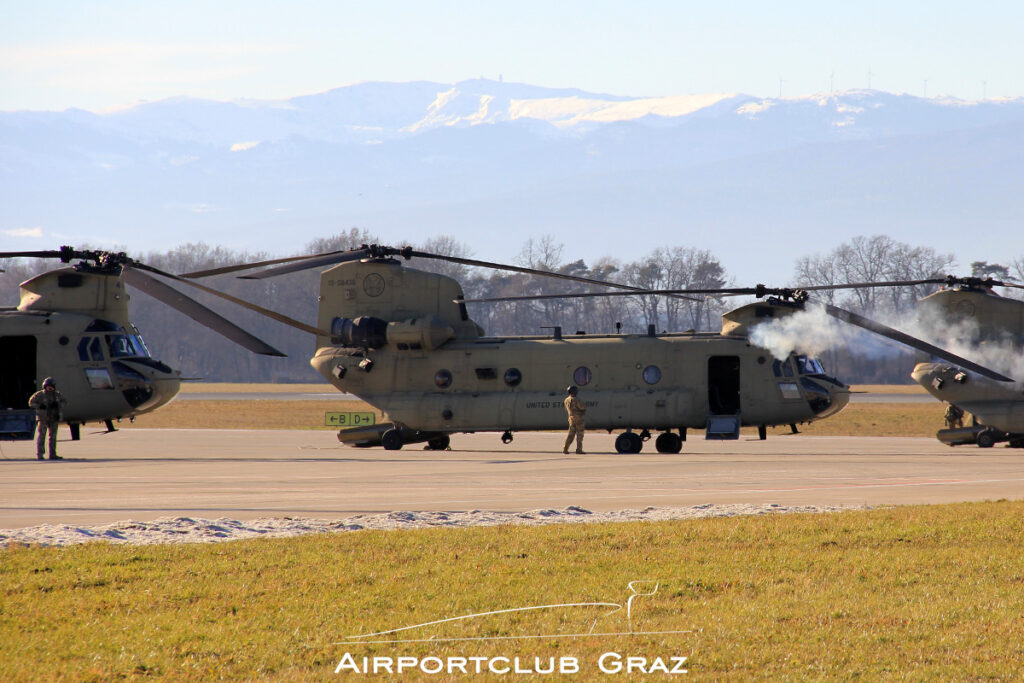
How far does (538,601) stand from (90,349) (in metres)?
19.3

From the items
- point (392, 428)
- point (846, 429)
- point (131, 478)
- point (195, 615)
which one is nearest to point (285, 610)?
point (195, 615)

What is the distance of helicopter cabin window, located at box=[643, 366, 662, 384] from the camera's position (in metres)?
25.9

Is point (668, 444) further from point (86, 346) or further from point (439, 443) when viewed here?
point (86, 346)

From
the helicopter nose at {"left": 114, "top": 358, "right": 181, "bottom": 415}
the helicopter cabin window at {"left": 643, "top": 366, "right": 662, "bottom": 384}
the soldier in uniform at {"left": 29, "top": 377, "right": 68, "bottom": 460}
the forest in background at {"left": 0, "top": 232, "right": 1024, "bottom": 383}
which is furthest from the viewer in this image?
the forest in background at {"left": 0, "top": 232, "right": 1024, "bottom": 383}

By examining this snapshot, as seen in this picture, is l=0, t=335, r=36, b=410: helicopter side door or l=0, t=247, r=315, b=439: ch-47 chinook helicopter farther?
l=0, t=335, r=36, b=410: helicopter side door

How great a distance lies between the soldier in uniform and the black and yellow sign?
18212 millimetres

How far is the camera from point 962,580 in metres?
9.19

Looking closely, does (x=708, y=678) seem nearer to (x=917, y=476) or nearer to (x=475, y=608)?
(x=475, y=608)

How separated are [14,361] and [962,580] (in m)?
23.5

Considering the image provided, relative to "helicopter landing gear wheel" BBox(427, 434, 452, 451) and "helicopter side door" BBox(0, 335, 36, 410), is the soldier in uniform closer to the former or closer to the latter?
"helicopter side door" BBox(0, 335, 36, 410)

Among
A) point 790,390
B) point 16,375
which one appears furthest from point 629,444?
point 16,375

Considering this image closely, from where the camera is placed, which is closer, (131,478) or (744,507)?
(744,507)

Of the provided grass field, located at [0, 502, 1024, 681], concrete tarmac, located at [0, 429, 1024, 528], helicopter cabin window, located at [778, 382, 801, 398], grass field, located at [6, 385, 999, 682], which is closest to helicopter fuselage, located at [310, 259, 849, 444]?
helicopter cabin window, located at [778, 382, 801, 398]

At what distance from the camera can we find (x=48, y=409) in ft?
76.9
